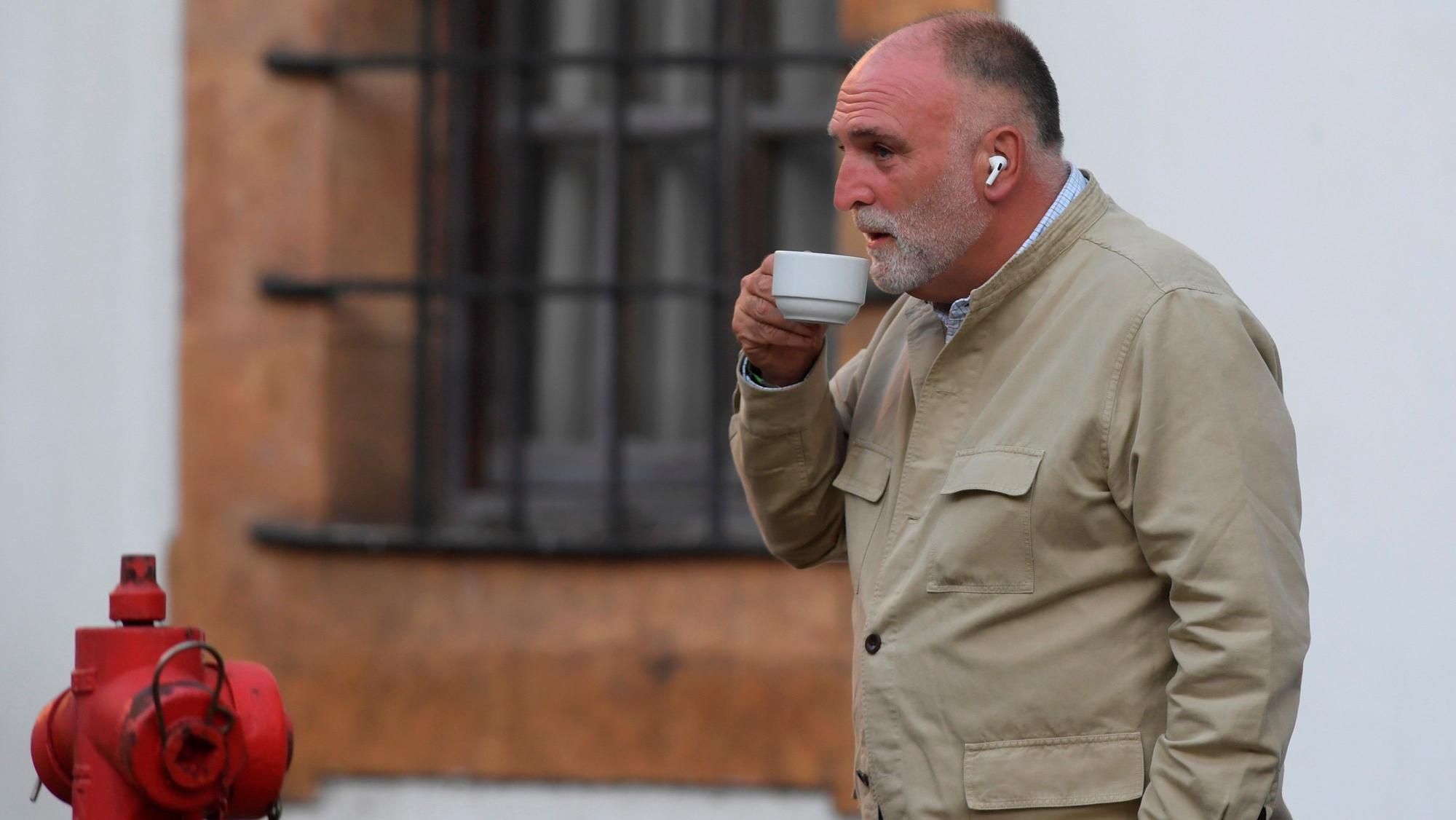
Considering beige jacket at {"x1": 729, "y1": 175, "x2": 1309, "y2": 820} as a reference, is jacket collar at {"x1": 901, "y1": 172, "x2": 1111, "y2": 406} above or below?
above

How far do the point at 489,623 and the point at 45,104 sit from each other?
170 cm

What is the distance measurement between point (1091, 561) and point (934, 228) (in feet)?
1.51

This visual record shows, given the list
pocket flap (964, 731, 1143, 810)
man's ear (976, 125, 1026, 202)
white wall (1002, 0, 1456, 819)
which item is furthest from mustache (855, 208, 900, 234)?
white wall (1002, 0, 1456, 819)

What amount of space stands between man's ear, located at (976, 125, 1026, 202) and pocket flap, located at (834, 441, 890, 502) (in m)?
0.38

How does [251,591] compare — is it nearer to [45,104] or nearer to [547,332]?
[547,332]

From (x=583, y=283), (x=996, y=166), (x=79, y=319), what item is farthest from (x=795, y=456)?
(x=79, y=319)

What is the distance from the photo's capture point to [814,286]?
2.14m

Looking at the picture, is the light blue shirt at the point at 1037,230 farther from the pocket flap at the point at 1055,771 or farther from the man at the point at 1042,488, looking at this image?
the pocket flap at the point at 1055,771

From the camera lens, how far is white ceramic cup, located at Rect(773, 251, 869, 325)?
7.01 ft

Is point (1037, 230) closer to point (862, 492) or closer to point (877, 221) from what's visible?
point (877, 221)

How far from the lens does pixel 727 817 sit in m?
3.91

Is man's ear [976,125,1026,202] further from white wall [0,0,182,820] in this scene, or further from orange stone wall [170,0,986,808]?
white wall [0,0,182,820]

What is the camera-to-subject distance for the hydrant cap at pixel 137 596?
1959 millimetres

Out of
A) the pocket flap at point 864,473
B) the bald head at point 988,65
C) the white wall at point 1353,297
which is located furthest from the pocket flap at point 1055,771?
the white wall at point 1353,297
